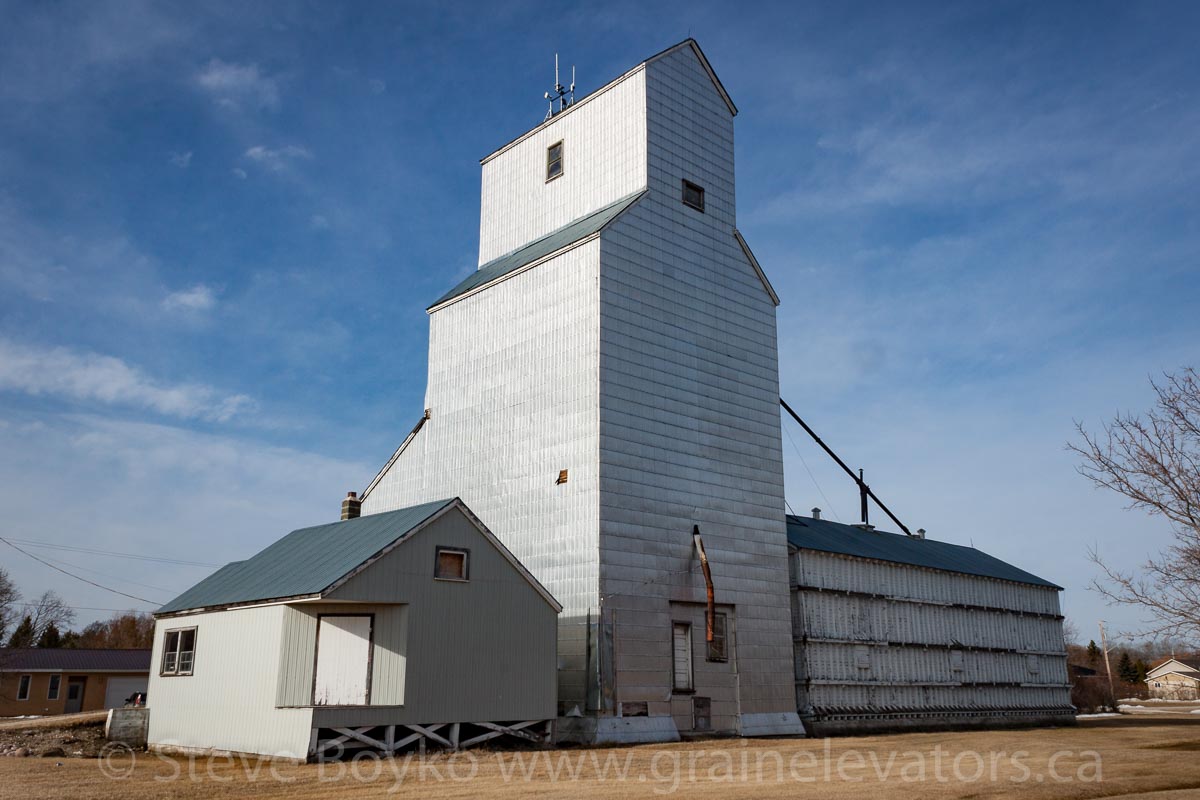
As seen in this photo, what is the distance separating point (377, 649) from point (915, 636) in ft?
74.9

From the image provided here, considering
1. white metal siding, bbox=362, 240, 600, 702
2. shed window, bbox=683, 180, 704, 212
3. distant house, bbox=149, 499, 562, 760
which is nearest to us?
distant house, bbox=149, 499, 562, 760

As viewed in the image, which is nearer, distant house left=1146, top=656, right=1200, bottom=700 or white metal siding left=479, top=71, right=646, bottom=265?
white metal siding left=479, top=71, right=646, bottom=265

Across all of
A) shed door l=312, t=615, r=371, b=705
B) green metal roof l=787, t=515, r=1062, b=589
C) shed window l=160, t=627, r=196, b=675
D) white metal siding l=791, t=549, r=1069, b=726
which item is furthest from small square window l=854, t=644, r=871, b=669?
shed window l=160, t=627, r=196, b=675

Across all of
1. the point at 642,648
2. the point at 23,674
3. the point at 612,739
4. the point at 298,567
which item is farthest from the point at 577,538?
the point at 23,674

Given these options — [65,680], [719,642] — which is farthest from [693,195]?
[65,680]

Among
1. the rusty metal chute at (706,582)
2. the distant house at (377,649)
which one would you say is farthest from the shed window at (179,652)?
the rusty metal chute at (706,582)

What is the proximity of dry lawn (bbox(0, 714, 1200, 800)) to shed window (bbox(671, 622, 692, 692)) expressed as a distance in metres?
2.98

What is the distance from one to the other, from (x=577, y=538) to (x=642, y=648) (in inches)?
137

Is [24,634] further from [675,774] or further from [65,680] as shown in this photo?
[675,774]

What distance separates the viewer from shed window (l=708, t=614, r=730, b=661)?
95.0ft

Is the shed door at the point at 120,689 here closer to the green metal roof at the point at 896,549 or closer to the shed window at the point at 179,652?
the shed window at the point at 179,652

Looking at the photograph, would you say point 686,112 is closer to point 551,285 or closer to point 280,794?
point 551,285

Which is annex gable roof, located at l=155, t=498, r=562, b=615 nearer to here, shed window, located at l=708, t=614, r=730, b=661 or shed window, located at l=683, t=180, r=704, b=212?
shed window, located at l=708, t=614, r=730, b=661

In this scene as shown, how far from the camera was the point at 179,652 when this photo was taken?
26.6m
